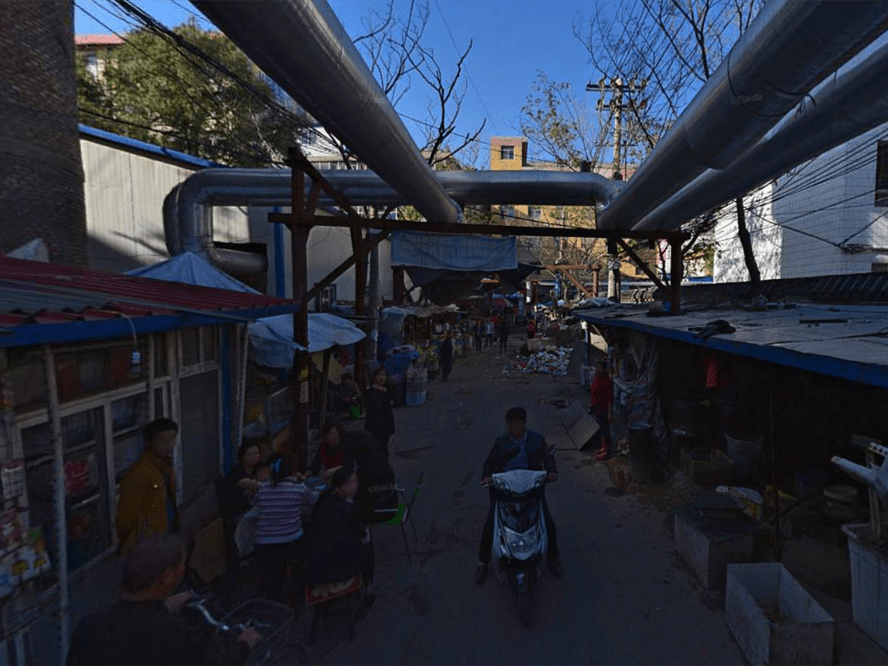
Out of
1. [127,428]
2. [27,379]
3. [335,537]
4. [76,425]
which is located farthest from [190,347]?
[335,537]

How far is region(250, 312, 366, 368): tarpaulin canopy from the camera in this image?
6844 millimetres

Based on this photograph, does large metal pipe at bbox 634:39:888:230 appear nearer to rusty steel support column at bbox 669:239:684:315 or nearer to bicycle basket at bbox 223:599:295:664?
rusty steel support column at bbox 669:239:684:315

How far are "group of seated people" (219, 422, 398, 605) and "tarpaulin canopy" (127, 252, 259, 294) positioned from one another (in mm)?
3477

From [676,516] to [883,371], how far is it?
111 inches

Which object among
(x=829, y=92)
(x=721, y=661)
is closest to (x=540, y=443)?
(x=721, y=661)

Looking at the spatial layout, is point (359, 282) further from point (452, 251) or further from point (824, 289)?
point (824, 289)

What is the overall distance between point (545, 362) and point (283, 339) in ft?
42.8

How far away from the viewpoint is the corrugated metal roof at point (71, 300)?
2.58 metres

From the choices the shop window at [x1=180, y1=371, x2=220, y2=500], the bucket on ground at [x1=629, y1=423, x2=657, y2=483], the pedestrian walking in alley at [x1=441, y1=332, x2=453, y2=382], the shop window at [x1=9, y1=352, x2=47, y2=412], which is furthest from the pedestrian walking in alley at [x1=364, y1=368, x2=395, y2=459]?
the pedestrian walking in alley at [x1=441, y1=332, x2=453, y2=382]

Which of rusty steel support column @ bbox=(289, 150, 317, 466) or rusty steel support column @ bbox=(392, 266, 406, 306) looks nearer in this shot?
rusty steel support column @ bbox=(289, 150, 317, 466)

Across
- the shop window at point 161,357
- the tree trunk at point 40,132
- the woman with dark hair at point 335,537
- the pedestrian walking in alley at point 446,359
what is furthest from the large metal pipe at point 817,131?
the tree trunk at point 40,132

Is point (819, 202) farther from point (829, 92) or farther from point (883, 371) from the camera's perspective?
point (883, 371)

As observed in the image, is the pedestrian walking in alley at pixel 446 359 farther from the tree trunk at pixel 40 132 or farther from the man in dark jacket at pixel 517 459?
the man in dark jacket at pixel 517 459

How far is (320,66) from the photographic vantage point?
113 inches
